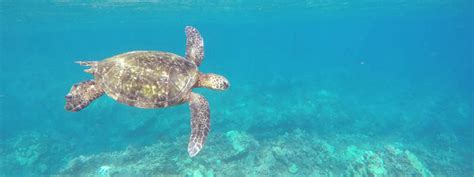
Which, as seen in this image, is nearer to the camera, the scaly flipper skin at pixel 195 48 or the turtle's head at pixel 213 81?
the turtle's head at pixel 213 81

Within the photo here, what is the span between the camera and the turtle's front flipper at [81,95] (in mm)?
5770

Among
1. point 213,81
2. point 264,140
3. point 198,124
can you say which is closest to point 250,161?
point 264,140

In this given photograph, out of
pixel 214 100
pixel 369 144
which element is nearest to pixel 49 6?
pixel 214 100

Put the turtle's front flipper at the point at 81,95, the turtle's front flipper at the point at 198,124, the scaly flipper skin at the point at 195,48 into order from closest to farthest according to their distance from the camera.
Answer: the turtle's front flipper at the point at 198,124 < the turtle's front flipper at the point at 81,95 < the scaly flipper skin at the point at 195,48

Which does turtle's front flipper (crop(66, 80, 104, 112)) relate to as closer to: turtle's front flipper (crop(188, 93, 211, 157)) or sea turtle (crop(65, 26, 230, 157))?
sea turtle (crop(65, 26, 230, 157))

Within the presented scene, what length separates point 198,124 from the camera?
5539 mm

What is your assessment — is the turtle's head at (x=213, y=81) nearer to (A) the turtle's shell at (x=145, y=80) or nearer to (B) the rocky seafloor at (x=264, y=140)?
(A) the turtle's shell at (x=145, y=80)

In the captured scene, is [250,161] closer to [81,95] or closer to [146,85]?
[146,85]

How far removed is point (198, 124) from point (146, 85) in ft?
4.01

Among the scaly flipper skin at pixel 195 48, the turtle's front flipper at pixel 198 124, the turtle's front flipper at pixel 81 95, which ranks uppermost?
the scaly flipper skin at pixel 195 48

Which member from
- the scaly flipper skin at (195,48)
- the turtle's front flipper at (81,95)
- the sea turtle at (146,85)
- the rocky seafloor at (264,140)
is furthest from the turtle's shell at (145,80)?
the rocky seafloor at (264,140)

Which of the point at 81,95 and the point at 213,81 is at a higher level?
the point at 81,95

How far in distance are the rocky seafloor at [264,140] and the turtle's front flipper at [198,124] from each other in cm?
386

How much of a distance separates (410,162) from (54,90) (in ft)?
76.3
